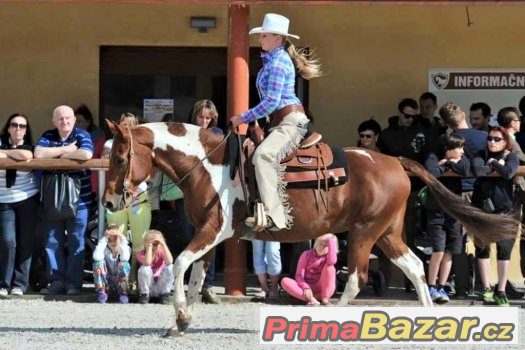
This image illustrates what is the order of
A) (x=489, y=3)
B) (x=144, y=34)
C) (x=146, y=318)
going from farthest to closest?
(x=144, y=34) → (x=489, y=3) → (x=146, y=318)

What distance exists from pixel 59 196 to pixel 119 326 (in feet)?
6.97

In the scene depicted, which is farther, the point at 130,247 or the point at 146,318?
the point at 130,247

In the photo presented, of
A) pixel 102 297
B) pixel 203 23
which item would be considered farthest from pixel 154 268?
pixel 203 23

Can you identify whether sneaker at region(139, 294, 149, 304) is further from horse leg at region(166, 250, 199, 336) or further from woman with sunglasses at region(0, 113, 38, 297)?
horse leg at region(166, 250, 199, 336)

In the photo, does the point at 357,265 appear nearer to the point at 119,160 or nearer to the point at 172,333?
the point at 172,333

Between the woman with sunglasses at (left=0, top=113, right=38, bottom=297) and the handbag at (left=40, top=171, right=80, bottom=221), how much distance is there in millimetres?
222

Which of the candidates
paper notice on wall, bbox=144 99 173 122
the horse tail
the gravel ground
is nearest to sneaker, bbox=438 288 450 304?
the gravel ground

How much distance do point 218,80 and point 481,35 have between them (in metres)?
3.13

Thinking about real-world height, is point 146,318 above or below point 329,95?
below

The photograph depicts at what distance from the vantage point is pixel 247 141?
10609mm

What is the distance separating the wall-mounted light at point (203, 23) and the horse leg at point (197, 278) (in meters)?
4.63

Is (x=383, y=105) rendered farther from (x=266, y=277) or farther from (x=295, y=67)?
(x=295, y=67)

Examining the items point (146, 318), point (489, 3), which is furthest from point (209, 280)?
point (489, 3)

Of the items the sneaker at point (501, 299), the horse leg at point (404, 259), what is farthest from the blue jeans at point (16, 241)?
the sneaker at point (501, 299)
